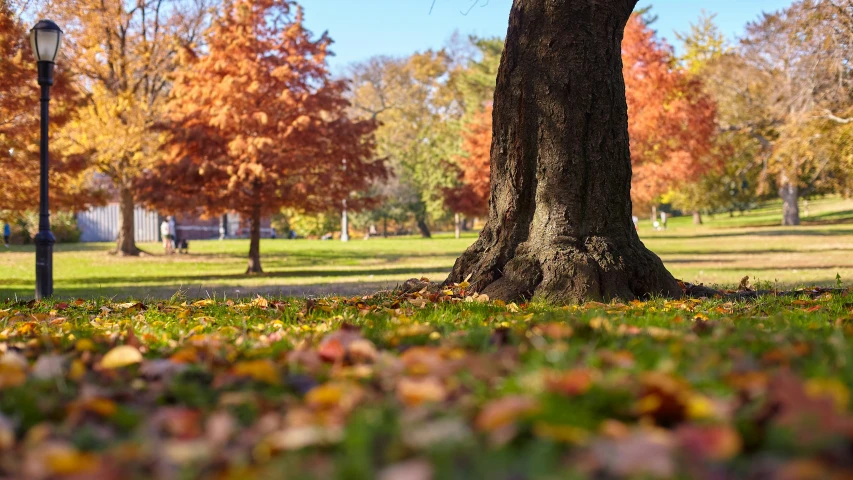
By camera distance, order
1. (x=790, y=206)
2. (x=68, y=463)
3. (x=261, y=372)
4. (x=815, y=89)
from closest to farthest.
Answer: (x=68, y=463), (x=261, y=372), (x=815, y=89), (x=790, y=206)

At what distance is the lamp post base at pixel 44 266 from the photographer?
9602mm

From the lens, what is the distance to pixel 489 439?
1.54m

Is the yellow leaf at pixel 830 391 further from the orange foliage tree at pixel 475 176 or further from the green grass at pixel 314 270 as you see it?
the orange foliage tree at pixel 475 176

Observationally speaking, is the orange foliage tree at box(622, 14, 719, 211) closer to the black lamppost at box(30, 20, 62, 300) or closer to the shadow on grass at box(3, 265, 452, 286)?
the shadow on grass at box(3, 265, 452, 286)

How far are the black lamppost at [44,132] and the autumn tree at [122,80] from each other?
39.9 feet

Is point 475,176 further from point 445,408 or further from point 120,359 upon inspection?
point 445,408

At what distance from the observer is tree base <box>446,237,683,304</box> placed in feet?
19.4

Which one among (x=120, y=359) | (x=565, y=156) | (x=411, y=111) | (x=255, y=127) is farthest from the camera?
(x=411, y=111)

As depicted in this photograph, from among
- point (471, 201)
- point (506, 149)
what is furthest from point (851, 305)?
point (471, 201)

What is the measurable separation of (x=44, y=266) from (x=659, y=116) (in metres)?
21.2

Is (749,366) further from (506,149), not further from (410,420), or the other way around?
(506,149)

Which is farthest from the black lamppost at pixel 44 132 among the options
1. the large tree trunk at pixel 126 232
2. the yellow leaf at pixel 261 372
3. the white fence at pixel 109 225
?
the white fence at pixel 109 225

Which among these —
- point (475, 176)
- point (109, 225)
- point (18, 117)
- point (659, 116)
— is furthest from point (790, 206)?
point (18, 117)

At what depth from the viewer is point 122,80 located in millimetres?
24781
